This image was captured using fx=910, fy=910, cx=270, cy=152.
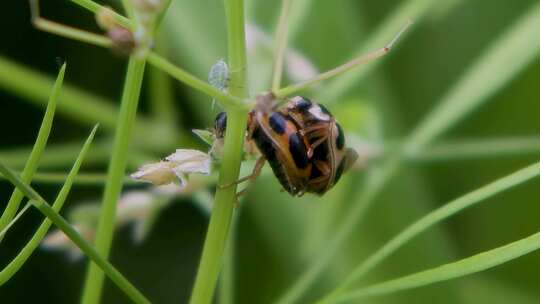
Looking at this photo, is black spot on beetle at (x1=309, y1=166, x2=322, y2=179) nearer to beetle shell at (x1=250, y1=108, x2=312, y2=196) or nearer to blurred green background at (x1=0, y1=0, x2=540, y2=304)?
beetle shell at (x1=250, y1=108, x2=312, y2=196)

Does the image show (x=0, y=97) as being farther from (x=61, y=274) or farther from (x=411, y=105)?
(x=411, y=105)

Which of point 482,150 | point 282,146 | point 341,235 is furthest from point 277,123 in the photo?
point 482,150

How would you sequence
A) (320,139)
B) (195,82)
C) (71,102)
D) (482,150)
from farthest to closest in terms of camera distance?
(71,102)
(482,150)
(320,139)
(195,82)

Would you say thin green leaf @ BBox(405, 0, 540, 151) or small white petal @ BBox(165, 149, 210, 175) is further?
thin green leaf @ BBox(405, 0, 540, 151)

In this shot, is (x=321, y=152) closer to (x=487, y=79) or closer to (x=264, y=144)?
(x=264, y=144)

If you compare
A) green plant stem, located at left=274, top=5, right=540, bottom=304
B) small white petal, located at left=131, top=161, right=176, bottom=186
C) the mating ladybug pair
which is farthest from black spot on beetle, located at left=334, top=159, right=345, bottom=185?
green plant stem, located at left=274, top=5, right=540, bottom=304

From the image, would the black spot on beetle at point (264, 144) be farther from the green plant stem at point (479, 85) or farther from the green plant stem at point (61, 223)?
the green plant stem at point (479, 85)

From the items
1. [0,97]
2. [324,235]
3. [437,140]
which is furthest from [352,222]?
[0,97]
